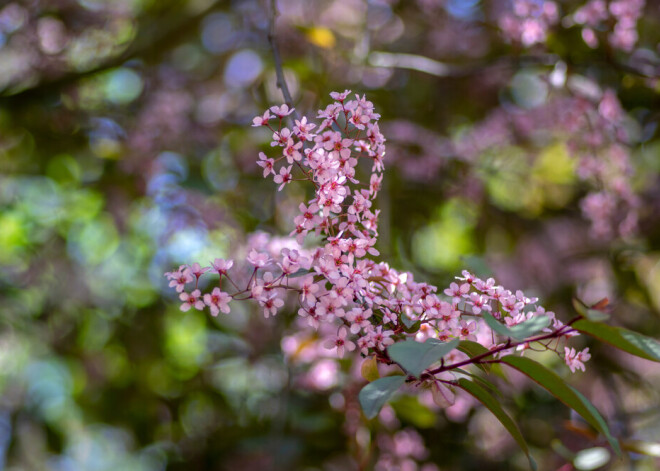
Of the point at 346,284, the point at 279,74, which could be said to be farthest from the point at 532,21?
the point at 346,284

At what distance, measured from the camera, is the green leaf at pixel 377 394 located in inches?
28.7

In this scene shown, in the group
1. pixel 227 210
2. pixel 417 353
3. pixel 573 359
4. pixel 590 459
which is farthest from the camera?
pixel 227 210

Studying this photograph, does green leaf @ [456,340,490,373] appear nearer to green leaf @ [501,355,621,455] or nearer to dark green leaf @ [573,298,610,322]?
green leaf @ [501,355,621,455]

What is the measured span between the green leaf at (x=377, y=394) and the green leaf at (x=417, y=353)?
0.07m

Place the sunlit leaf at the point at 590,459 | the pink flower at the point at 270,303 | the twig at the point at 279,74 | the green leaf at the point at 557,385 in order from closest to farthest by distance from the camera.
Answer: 1. the green leaf at the point at 557,385
2. the pink flower at the point at 270,303
3. the twig at the point at 279,74
4. the sunlit leaf at the point at 590,459

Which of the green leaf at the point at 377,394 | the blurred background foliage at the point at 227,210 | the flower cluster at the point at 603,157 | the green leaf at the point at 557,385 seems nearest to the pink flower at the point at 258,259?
the green leaf at the point at 377,394

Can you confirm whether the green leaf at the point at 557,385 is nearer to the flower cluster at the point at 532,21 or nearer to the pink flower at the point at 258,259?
the pink flower at the point at 258,259

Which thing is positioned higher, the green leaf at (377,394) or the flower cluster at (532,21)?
the green leaf at (377,394)

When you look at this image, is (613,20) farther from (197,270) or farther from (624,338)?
(197,270)

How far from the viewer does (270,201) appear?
7.48 ft

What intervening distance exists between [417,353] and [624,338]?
26 cm

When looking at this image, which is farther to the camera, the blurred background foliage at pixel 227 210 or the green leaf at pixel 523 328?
the blurred background foliage at pixel 227 210

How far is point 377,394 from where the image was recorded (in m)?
0.77

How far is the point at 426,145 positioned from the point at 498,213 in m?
0.51
